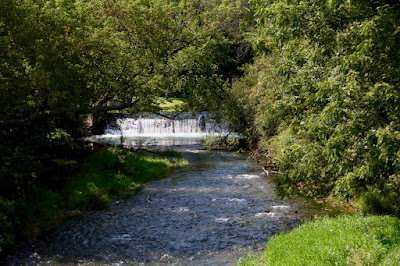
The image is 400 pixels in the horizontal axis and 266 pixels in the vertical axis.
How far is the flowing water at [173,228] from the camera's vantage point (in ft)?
32.0

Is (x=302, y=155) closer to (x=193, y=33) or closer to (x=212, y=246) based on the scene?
(x=212, y=246)

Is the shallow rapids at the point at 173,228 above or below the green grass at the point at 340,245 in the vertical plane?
below

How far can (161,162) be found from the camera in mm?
22344

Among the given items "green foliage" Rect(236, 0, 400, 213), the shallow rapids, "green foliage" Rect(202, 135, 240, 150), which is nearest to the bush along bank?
the shallow rapids

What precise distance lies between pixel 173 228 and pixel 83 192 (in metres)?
4.85

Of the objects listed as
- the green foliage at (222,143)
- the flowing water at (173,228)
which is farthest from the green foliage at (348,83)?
the green foliage at (222,143)

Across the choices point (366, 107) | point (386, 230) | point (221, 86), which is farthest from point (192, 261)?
point (221, 86)

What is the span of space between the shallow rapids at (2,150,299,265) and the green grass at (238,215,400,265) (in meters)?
1.25

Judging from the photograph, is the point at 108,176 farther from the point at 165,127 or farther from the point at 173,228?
the point at 165,127

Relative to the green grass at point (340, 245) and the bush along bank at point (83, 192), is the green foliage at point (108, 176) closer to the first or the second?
the bush along bank at point (83, 192)

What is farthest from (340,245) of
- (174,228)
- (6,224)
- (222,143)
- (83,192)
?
(222,143)

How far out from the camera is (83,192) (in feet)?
A: 49.0

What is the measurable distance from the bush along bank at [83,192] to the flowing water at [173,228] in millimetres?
566

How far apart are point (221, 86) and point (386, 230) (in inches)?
760
